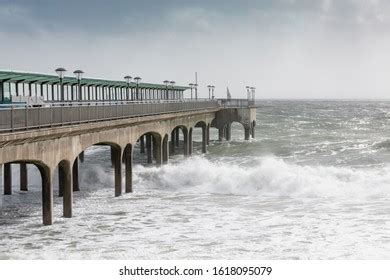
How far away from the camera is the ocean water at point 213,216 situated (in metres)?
20.4

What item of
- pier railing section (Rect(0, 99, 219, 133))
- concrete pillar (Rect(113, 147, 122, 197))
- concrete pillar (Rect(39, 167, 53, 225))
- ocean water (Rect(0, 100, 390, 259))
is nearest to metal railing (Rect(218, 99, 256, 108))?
ocean water (Rect(0, 100, 390, 259))

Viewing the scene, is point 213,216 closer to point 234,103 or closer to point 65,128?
point 65,128

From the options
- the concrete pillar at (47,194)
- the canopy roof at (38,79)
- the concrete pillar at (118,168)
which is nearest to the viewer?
the concrete pillar at (47,194)

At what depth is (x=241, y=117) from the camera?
66375 millimetres

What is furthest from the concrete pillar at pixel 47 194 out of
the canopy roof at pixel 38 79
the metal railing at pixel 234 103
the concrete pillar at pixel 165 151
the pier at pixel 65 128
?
the metal railing at pixel 234 103

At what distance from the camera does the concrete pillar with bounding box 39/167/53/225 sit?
23984mm

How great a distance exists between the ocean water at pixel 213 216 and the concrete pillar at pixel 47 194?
47 centimetres

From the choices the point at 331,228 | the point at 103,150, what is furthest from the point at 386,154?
the point at 331,228

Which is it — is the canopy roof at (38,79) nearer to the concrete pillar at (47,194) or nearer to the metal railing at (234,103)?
the concrete pillar at (47,194)

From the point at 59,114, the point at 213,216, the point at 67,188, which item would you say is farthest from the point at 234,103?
the point at 59,114

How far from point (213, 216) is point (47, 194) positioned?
7.35 metres

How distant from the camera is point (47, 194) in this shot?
24.1 m

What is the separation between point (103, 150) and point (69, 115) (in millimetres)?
35884

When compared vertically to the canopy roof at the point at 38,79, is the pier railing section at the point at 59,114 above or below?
below
